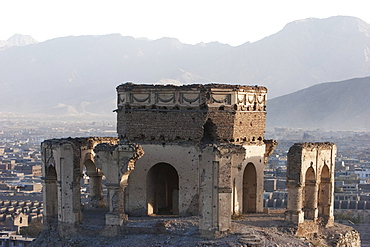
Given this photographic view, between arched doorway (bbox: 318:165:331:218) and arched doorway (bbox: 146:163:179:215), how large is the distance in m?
4.35

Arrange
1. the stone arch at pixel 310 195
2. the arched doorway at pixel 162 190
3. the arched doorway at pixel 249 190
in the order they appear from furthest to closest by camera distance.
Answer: the arched doorway at pixel 249 190 < the stone arch at pixel 310 195 < the arched doorway at pixel 162 190

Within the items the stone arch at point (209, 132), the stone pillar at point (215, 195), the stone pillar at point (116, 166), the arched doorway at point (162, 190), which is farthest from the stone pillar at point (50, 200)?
the stone pillar at point (215, 195)

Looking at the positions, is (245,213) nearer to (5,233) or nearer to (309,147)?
(309,147)

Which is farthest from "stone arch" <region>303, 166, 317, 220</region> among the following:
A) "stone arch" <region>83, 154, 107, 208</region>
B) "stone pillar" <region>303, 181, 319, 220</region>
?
"stone arch" <region>83, 154, 107, 208</region>

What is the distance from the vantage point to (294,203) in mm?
17562

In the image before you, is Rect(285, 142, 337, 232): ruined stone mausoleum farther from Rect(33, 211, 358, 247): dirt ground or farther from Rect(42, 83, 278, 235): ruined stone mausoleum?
Rect(42, 83, 278, 235): ruined stone mausoleum

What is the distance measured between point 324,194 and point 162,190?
488cm

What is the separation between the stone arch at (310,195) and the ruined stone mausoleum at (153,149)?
1.72 metres

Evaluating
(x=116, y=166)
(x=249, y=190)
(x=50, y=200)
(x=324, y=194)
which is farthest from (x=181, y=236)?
(x=324, y=194)

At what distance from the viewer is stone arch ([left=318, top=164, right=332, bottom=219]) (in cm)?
1955

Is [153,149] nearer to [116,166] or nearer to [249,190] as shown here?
[116,166]

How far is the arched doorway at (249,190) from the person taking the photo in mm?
19453

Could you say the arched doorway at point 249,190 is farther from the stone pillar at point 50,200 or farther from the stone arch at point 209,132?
the stone pillar at point 50,200

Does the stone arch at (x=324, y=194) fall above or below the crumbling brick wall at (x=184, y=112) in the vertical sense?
below
